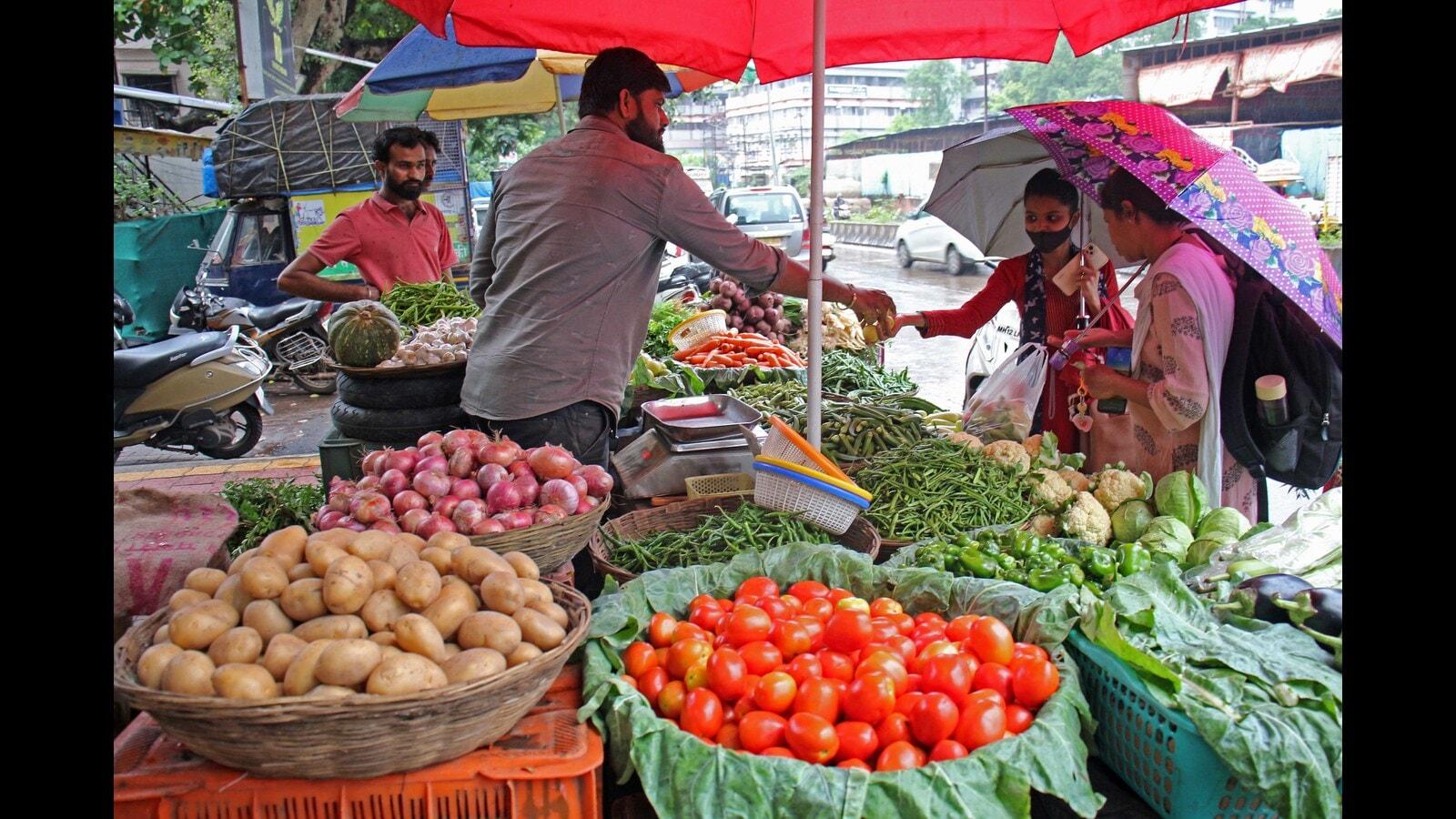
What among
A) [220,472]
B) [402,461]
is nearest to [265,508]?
[402,461]

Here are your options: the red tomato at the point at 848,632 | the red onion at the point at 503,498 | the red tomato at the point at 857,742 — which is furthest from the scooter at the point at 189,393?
the red tomato at the point at 857,742

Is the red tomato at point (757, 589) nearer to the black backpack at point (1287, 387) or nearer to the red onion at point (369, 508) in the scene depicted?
the red onion at point (369, 508)

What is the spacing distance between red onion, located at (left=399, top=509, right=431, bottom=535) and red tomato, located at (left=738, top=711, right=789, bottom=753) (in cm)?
120

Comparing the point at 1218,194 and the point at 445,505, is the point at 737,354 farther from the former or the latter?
the point at 445,505

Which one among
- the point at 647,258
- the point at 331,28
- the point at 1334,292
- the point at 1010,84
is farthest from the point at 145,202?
the point at 1010,84

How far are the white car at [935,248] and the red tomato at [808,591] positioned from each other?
66.5 feet

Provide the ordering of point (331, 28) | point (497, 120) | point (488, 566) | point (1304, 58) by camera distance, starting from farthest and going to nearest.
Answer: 1. point (497, 120)
2. point (1304, 58)
3. point (331, 28)
4. point (488, 566)

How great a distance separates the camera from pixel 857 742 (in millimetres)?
2057

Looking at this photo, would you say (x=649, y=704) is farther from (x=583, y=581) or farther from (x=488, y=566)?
(x=583, y=581)

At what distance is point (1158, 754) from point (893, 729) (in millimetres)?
635

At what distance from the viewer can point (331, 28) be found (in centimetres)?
1134

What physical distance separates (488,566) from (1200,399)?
9.77 feet

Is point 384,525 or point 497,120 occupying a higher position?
point 497,120

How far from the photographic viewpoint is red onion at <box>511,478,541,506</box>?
2.93m
